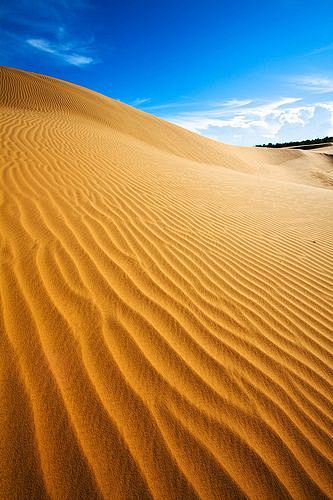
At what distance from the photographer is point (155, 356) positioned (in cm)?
164

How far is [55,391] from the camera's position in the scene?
134 cm

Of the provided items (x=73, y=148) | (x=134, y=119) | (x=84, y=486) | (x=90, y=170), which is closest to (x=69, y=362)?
(x=84, y=486)

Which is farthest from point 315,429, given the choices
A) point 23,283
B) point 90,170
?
point 90,170

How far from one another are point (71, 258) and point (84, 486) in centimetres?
173

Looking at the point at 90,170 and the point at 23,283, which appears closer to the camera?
the point at 23,283

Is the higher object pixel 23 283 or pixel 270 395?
pixel 23 283

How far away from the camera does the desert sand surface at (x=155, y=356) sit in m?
1.15

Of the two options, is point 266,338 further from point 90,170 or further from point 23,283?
point 90,170

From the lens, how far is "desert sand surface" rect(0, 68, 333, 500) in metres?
1.15

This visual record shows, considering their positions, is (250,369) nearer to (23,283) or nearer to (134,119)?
(23,283)

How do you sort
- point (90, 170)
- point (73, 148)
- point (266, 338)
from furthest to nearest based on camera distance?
point (73, 148) < point (90, 170) < point (266, 338)

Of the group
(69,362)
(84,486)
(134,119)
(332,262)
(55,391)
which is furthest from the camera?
(134,119)

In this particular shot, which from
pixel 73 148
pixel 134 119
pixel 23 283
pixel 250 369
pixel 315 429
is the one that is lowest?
pixel 315 429

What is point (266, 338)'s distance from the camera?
1977mm
